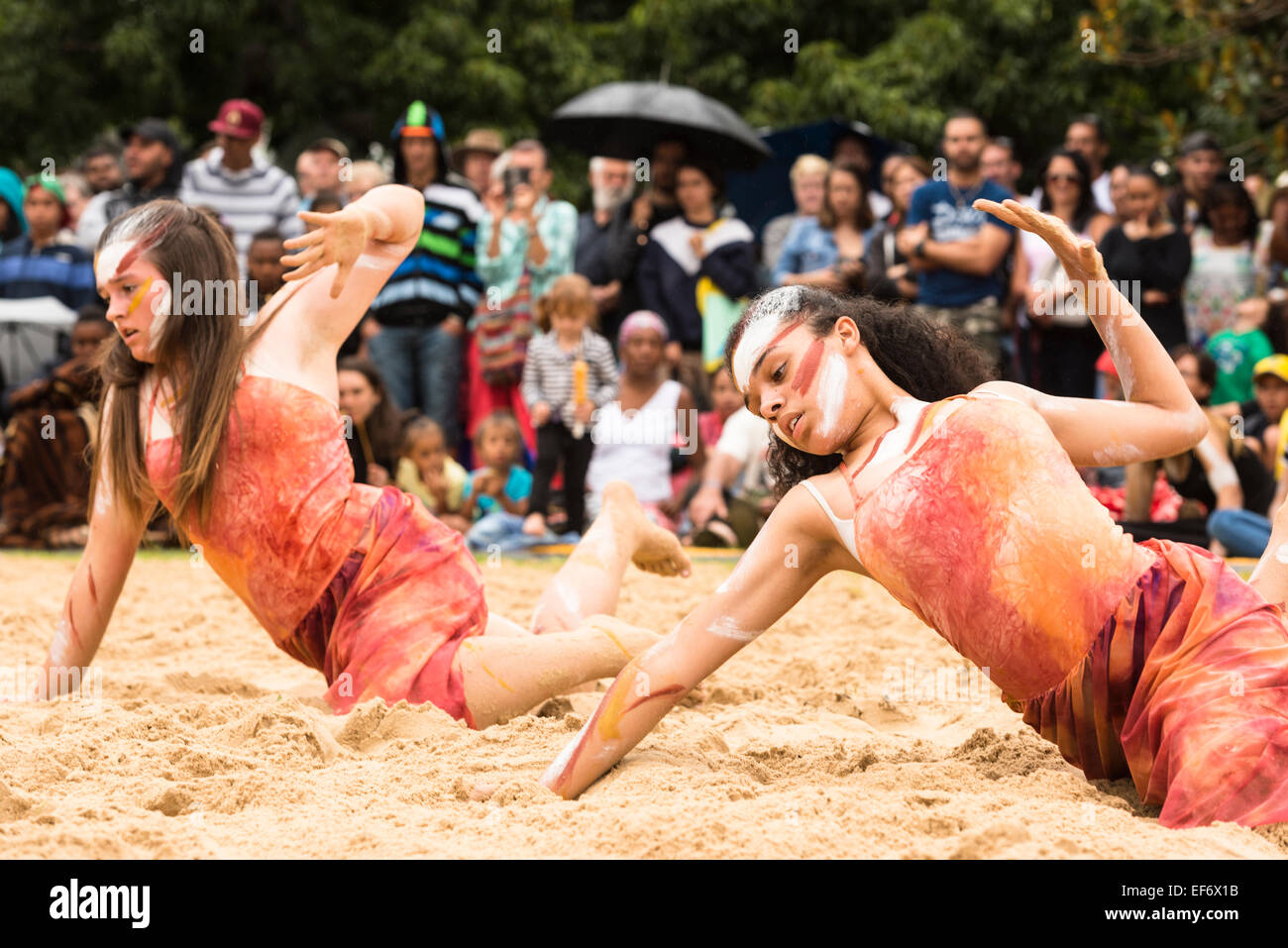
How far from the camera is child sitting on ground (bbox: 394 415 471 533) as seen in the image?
7469 mm

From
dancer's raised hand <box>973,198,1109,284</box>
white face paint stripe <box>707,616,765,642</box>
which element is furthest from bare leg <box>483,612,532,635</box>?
dancer's raised hand <box>973,198,1109,284</box>

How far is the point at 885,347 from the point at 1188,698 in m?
0.95

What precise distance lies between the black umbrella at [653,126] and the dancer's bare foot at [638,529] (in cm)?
466

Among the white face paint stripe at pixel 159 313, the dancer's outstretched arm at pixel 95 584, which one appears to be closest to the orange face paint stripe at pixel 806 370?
the white face paint stripe at pixel 159 313

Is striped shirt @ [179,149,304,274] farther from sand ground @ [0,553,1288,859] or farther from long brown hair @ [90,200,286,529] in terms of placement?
long brown hair @ [90,200,286,529]

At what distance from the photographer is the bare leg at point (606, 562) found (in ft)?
13.3

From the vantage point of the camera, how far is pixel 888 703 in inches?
160

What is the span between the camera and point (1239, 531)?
21.2 feet

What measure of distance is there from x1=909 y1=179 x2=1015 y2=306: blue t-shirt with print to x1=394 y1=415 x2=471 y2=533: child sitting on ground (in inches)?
Answer: 101

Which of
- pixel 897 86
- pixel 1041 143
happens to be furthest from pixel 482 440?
pixel 1041 143

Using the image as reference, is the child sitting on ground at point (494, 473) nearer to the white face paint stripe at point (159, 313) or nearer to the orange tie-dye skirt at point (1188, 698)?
the white face paint stripe at point (159, 313)

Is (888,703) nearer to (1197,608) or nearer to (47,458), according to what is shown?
(1197,608)

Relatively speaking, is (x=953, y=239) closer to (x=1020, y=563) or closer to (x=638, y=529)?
(x=638, y=529)
